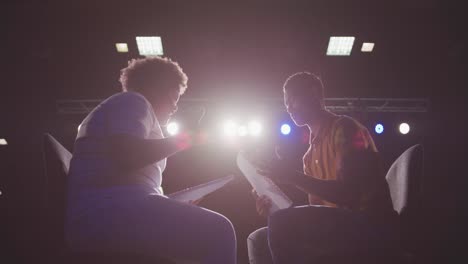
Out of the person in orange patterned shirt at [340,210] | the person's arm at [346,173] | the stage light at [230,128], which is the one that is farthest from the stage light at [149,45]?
the person's arm at [346,173]

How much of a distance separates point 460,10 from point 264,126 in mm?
3053

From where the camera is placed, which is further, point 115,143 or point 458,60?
point 458,60

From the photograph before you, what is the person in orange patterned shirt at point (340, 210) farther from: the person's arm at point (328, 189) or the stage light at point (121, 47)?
the stage light at point (121, 47)

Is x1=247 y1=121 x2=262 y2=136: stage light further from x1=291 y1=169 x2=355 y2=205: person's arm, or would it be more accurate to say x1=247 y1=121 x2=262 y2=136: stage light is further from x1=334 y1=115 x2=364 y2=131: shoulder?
x1=291 y1=169 x2=355 y2=205: person's arm

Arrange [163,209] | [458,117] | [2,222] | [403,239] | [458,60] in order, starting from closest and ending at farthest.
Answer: [163,209]
[403,239]
[2,222]
[458,60]
[458,117]

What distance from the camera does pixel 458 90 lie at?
5.71m

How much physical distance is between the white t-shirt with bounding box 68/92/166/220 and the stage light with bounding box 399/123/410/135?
5268mm

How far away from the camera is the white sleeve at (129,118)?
135 cm

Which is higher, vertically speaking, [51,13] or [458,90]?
[51,13]

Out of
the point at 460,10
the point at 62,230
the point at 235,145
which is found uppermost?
the point at 460,10

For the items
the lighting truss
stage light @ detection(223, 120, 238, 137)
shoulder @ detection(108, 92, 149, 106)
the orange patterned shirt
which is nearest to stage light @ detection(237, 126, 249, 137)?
stage light @ detection(223, 120, 238, 137)

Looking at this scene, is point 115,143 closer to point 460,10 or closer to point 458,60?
point 460,10

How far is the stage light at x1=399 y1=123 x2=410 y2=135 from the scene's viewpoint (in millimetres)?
5770

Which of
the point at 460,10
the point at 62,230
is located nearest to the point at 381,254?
the point at 62,230
